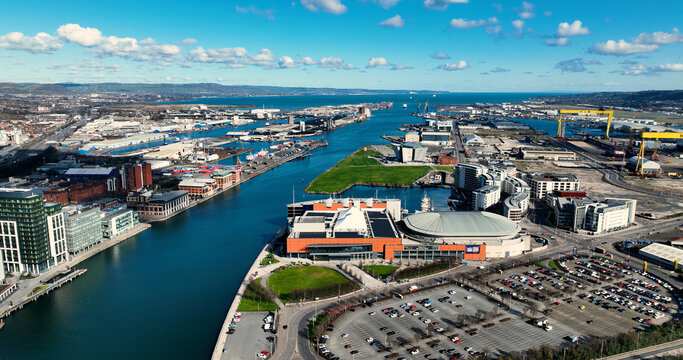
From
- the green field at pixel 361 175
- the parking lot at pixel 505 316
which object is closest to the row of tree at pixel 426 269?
the parking lot at pixel 505 316

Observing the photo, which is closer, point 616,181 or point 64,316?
point 64,316

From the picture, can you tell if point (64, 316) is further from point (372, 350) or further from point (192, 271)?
point (372, 350)

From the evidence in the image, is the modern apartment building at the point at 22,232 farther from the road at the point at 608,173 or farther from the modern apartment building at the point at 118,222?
the road at the point at 608,173

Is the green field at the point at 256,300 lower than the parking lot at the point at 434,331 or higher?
higher

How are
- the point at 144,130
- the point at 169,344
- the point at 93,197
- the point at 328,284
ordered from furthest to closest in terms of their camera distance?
the point at 144,130
the point at 93,197
the point at 328,284
the point at 169,344

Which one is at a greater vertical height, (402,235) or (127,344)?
(402,235)

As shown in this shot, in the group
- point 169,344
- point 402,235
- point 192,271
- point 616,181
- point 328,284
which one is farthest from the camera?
point 616,181

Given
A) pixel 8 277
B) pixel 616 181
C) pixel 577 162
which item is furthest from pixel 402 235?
pixel 577 162

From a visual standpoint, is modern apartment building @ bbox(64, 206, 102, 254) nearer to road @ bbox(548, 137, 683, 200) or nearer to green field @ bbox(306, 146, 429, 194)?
green field @ bbox(306, 146, 429, 194)
